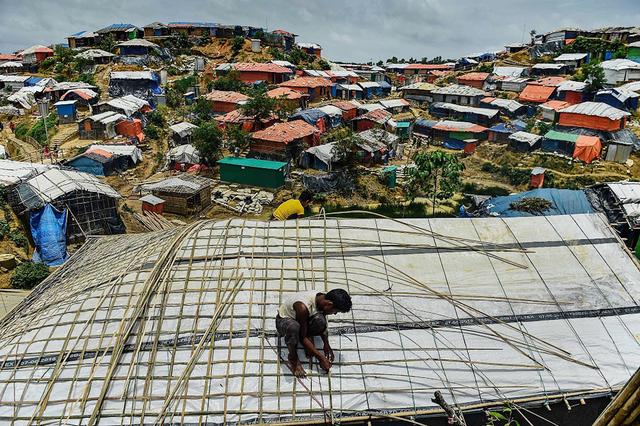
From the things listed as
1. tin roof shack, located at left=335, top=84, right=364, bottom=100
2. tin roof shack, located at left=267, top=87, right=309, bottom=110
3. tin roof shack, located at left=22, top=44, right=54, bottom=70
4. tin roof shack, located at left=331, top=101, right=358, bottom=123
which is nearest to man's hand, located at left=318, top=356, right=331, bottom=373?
tin roof shack, located at left=267, top=87, right=309, bottom=110

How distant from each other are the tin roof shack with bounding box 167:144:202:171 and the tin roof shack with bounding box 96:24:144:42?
35141 mm

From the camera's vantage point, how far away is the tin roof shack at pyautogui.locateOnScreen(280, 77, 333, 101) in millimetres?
38094

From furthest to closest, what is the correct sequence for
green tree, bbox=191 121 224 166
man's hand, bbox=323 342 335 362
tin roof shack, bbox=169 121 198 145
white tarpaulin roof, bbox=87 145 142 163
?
tin roof shack, bbox=169 121 198 145
green tree, bbox=191 121 224 166
white tarpaulin roof, bbox=87 145 142 163
man's hand, bbox=323 342 335 362

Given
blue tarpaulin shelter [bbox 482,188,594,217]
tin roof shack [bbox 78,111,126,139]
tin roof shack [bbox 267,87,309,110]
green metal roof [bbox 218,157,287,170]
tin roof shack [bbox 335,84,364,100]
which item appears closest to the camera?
blue tarpaulin shelter [bbox 482,188,594,217]

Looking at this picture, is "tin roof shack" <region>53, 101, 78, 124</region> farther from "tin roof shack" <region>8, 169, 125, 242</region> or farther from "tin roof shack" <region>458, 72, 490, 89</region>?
"tin roof shack" <region>458, 72, 490, 89</region>

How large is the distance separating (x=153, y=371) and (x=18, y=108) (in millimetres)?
39360

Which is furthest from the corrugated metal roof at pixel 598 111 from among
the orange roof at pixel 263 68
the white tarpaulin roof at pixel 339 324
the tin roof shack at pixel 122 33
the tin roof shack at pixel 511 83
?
the tin roof shack at pixel 122 33

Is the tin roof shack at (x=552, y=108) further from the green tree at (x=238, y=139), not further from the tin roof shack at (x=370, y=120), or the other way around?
the green tree at (x=238, y=139)

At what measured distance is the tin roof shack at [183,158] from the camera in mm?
25109

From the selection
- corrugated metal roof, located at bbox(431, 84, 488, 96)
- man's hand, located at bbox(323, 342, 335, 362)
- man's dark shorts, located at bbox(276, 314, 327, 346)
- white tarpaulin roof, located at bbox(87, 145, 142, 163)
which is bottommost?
white tarpaulin roof, located at bbox(87, 145, 142, 163)

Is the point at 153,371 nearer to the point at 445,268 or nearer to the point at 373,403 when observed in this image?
the point at 373,403

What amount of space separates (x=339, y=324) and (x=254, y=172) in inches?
766

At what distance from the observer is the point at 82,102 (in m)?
32.0

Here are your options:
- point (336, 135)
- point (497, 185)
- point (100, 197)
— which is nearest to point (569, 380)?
point (100, 197)
